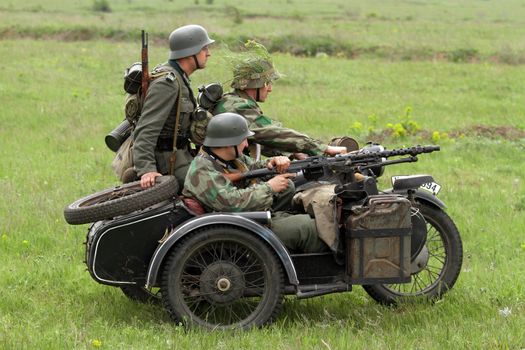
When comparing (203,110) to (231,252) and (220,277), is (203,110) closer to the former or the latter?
(231,252)

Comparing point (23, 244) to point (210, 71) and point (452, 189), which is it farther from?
point (210, 71)

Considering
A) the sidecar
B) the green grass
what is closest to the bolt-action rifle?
the sidecar

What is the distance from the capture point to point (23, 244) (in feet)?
30.6

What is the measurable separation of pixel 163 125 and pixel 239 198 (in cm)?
103

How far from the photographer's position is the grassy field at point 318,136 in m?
6.65

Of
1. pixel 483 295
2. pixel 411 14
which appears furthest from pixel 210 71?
pixel 411 14

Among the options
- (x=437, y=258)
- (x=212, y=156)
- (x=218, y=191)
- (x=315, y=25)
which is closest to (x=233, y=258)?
(x=218, y=191)

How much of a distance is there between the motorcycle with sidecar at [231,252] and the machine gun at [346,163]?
0.05 feet

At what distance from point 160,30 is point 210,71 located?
526 inches

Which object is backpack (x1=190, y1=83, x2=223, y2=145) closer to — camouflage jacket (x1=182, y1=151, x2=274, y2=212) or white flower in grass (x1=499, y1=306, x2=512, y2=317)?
camouflage jacket (x1=182, y1=151, x2=274, y2=212)

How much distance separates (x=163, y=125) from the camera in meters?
7.47

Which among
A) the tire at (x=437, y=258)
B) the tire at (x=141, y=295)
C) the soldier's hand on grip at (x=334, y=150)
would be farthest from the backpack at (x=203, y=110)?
the tire at (x=437, y=258)

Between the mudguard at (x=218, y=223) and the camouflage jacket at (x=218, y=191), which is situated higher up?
the camouflage jacket at (x=218, y=191)

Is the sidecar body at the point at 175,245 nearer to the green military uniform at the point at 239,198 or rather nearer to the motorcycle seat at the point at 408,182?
the green military uniform at the point at 239,198
